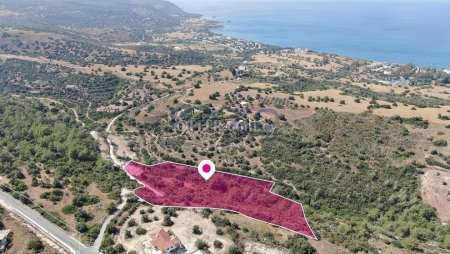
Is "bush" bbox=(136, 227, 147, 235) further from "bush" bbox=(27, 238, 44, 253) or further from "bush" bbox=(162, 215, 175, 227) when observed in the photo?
"bush" bbox=(27, 238, 44, 253)

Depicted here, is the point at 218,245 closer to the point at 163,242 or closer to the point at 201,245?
the point at 201,245

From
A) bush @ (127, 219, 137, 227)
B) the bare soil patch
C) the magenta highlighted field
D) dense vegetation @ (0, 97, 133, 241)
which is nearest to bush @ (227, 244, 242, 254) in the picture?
the magenta highlighted field

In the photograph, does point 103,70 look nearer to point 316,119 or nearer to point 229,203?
point 316,119

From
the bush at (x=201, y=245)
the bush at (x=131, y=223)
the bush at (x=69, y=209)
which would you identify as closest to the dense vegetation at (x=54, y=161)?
the bush at (x=69, y=209)

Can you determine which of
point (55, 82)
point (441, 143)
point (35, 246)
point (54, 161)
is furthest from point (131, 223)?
point (55, 82)

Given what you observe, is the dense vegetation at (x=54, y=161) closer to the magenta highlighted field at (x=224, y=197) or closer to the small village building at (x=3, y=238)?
the small village building at (x=3, y=238)

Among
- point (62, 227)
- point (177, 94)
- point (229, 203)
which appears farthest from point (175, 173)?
point (177, 94)
